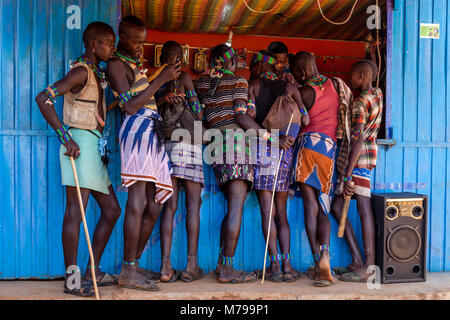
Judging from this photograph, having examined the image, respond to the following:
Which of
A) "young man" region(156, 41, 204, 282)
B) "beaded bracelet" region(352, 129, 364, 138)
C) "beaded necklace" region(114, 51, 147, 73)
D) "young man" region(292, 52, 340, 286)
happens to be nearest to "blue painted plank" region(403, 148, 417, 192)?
"beaded bracelet" region(352, 129, 364, 138)

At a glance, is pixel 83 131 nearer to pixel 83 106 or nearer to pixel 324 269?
pixel 83 106

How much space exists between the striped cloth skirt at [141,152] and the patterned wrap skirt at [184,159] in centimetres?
20

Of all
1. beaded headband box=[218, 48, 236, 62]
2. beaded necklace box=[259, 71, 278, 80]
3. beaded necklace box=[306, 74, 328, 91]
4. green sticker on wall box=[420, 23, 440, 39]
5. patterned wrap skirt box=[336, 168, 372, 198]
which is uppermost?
green sticker on wall box=[420, 23, 440, 39]

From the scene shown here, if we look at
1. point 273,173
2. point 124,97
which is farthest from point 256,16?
point 124,97

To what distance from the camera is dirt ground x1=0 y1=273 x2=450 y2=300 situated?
3307mm

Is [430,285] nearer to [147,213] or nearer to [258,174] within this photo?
[258,174]

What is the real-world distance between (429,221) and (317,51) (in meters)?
3.97

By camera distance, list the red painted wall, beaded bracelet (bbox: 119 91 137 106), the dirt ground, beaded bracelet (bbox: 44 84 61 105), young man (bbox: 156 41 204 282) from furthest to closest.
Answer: the red painted wall
young man (bbox: 156 41 204 282)
the dirt ground
beaded bracelet (bbox: 119 91 137 106)
beaded bracelet (bbox: 44 84 61 105)

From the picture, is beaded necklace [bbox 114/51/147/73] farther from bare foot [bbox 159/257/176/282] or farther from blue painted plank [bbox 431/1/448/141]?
blue painted plank [bbox 431/1/448/141]

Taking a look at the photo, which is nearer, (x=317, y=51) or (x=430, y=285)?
(x=430, y=285)

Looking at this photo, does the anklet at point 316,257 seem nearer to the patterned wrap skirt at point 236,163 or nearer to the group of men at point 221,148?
the group of men at point 221,148

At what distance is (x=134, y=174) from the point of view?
3254 millimetres

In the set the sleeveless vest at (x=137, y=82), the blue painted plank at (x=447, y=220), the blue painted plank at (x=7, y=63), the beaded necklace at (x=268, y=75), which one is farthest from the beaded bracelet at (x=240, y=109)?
the blue painted plank at (x=447, y=220)

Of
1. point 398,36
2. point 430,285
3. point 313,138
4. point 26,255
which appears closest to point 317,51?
point 398,36
